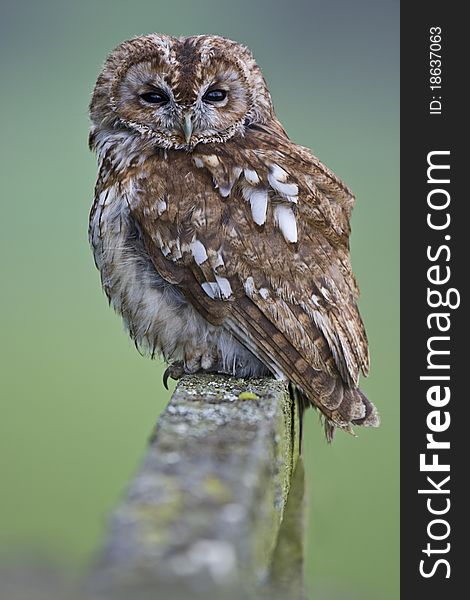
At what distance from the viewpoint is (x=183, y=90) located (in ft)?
11.9

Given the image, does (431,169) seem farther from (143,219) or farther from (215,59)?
(143,219)

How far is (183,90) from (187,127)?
0.17m

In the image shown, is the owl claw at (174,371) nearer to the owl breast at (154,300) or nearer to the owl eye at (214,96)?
the owl breast at (154,300)

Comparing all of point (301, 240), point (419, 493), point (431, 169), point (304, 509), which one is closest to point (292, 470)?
point (304, 509)

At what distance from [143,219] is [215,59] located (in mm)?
813

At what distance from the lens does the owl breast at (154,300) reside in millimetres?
3557

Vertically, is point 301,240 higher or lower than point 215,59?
lower

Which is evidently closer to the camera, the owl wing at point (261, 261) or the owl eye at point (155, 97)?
the owl wing at point (261, 261)

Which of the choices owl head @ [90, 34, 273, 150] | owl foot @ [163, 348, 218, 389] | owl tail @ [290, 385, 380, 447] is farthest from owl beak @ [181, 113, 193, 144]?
owl tail @ [290, 385, 380, 447]

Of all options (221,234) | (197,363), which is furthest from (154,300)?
(221,234)

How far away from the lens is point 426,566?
349 cm

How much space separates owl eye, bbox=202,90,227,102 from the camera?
3741 mm

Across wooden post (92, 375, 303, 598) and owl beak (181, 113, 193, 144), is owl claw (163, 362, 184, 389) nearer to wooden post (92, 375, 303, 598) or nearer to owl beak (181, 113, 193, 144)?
wooden post (92, 375, 303, 598)

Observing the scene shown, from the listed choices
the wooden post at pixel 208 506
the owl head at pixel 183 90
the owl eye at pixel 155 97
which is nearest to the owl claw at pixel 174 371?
the wooden post at pixel 208 506
